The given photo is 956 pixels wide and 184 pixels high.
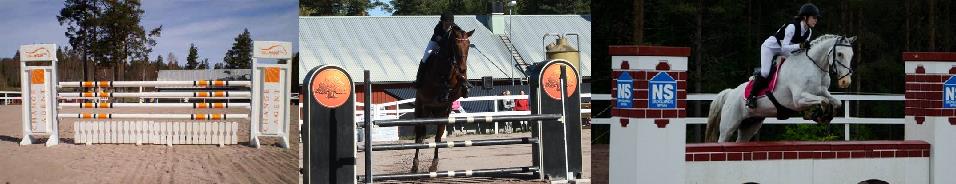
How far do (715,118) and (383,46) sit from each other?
186 cm

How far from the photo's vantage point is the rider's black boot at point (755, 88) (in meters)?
5.36

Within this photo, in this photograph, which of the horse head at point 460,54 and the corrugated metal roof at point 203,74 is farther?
the corrugated metal roof at point 203,74

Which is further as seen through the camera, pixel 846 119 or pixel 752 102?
pixel 846 119

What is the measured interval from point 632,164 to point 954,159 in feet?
5.98

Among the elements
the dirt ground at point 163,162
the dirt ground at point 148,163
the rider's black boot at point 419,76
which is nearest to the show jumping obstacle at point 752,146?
the dirt ground at point 163,162

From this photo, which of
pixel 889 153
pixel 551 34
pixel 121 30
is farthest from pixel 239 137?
pixel 889 153

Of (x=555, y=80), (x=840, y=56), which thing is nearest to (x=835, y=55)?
(x=840, y=56)

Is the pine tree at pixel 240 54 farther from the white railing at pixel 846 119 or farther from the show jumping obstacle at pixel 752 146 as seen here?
the white railing at pixel 846 119

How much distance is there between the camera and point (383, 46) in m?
4.68

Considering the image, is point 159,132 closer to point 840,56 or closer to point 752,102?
point 752,102

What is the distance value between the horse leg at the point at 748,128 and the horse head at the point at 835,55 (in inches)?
19.1

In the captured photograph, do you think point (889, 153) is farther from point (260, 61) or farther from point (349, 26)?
point (260, 61)

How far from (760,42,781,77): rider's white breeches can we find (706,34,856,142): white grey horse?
6 cm

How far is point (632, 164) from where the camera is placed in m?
4.72
